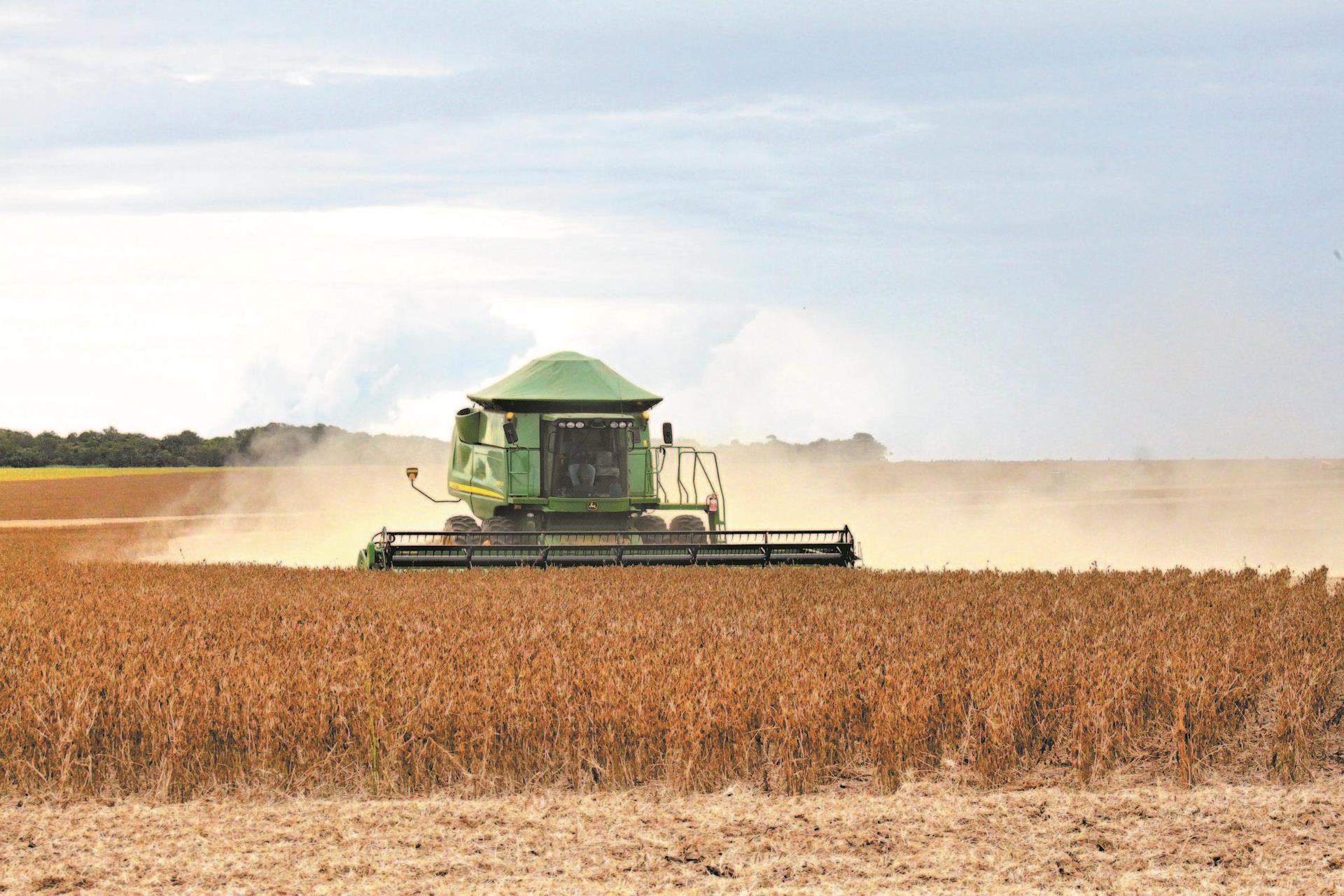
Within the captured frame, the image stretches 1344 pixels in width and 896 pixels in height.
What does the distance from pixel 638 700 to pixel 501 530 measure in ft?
33.4

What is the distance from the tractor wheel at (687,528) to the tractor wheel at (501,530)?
198 cm

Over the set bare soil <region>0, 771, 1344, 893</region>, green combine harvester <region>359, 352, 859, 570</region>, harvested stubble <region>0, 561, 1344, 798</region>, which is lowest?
bare soil <region>0, 771, 1344, 893</region>

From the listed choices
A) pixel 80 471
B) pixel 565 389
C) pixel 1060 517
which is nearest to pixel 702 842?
pixel 565 389

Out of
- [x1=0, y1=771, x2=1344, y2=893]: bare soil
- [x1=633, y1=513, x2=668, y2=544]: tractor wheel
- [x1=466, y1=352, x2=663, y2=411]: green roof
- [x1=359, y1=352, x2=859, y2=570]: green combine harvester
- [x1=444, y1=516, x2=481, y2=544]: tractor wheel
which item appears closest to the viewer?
[x1=0, y1=771, x2=1344, y2=893]: bare soil

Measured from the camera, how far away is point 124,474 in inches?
2488

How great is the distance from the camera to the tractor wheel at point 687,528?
1598 cm

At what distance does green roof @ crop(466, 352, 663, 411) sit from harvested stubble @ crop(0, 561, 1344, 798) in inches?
322

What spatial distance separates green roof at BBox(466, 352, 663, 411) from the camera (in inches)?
714

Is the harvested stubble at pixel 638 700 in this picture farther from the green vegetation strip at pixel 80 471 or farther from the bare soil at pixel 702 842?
the green vegetation strip at pixel 80 471

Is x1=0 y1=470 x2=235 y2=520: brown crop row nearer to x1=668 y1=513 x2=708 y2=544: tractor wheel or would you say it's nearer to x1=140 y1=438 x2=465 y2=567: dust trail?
x1=140 y1=438 x2=465 y2=567: dust trail

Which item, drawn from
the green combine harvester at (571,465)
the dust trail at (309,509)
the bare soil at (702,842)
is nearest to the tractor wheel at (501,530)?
the green combine harvester at (571,465)

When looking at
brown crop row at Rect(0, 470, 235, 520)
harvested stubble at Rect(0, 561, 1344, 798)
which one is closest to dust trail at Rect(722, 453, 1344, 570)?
harvested stubble at Rect(0, 561, 1344, 798)

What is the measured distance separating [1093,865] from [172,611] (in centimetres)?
813

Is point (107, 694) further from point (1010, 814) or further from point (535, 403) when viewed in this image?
point (535, 403)
